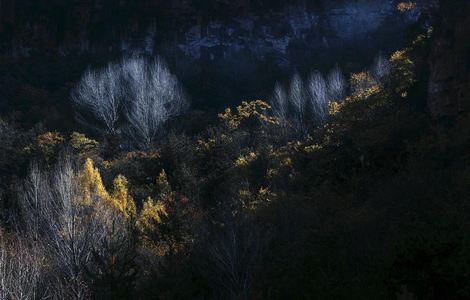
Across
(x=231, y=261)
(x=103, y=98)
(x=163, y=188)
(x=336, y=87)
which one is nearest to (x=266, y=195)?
(x=231, y=261)

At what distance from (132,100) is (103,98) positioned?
220cm

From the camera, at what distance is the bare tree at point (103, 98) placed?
37250 millimetres

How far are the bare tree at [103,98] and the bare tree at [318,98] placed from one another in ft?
45.1

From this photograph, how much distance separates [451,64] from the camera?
57.4ft

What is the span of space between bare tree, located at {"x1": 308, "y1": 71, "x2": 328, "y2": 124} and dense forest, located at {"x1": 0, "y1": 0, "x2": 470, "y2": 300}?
0.41 ft

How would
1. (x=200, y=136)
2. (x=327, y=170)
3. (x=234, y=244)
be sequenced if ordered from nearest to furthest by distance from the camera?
(x=234, y=244)
(x=327, y=170)
(x=200, y=136)

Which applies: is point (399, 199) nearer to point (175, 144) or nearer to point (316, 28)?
point (175, 144)

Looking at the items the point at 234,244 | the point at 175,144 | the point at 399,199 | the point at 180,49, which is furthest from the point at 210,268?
the point at 180,49

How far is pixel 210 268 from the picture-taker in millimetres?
14359

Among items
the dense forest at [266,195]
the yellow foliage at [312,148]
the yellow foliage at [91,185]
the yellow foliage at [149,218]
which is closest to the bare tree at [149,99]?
the dense forest at [266,195]

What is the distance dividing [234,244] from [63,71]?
37.1 metres

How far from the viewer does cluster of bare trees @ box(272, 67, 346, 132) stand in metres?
34.2

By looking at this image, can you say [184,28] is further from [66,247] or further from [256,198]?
[66,247]

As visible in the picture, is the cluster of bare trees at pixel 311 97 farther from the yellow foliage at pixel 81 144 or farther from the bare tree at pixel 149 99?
the yellow foliage at pixel 81 144
